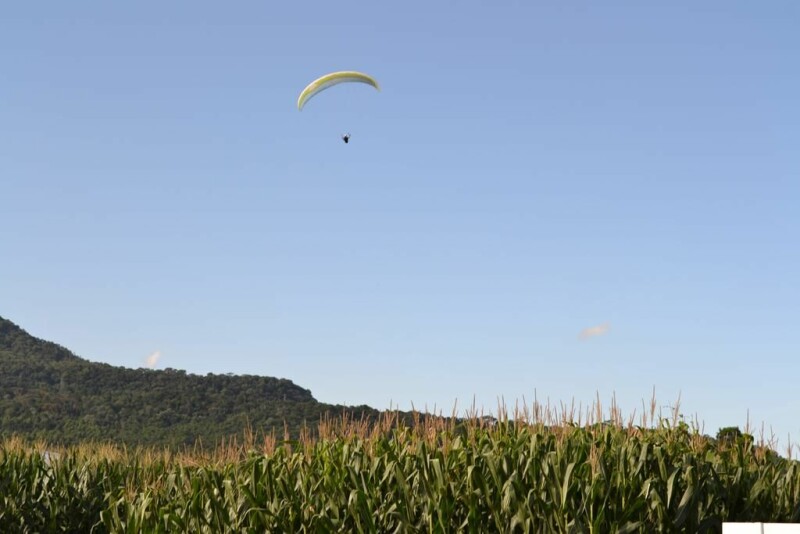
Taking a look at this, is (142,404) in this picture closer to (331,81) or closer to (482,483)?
(331,81)

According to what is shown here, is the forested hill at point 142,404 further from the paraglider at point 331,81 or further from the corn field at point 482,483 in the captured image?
the corn field at point 482,483

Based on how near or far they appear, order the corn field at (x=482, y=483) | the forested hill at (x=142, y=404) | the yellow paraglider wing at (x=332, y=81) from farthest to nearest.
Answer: the forested hill at (x=142, y=404)
the yellow paraglider wing at (x=332, y=81)
the corn field at (x=482, y=483)

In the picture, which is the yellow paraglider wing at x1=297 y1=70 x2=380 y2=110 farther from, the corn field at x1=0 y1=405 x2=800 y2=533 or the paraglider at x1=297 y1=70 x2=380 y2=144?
the corn field at x1=0 y1=405 x2=800 y2=533

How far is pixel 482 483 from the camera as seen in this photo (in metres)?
12.2

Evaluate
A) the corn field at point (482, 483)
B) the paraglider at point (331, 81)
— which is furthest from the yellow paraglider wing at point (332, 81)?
the corn field at point (482, 483)

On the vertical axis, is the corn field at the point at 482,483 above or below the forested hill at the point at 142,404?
below

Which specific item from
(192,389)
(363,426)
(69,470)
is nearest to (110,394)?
(192,389)

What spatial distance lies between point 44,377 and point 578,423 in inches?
4125

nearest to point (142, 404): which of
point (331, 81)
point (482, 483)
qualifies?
point (331, 81)

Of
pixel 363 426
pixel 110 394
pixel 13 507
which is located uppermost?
pixel 110 394

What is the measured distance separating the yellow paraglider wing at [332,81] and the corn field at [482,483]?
57.8 ft

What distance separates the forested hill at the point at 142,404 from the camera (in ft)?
268

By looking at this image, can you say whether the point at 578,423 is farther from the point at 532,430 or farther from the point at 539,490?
the point at 539,490

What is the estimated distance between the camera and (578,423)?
1412 cm
